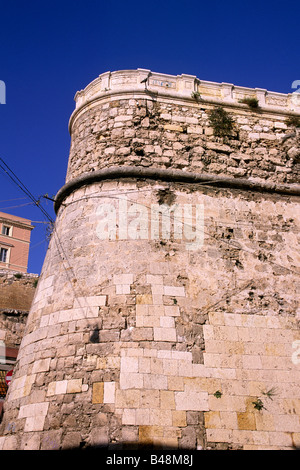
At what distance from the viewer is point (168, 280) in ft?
18.2

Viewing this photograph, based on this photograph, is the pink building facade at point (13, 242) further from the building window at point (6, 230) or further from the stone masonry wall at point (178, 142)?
the stone masonry wall at point (178, 142)

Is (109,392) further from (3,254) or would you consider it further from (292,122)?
(3,254)

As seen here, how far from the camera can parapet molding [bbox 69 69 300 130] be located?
23.5 ft

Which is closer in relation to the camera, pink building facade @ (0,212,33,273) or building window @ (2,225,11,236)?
pink building facade @ (0,212,33,273)

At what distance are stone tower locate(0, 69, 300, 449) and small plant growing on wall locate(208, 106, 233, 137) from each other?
0.08 ft

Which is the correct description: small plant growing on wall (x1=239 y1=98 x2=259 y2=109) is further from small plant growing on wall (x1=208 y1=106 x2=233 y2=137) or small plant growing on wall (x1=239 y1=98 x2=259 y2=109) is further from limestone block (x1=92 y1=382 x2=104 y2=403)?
limestone block (x1=92 y1=382 x2=104 y2=403)

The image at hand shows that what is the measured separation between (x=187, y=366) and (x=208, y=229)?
207cm

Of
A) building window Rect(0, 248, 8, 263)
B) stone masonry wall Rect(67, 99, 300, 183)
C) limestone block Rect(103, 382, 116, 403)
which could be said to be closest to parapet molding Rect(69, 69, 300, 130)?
stone masonry wall Rect(67, 99, 300, 183)

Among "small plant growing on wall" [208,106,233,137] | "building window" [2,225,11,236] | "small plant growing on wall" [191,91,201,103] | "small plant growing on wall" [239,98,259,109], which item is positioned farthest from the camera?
"building window" [2,225,11,236]

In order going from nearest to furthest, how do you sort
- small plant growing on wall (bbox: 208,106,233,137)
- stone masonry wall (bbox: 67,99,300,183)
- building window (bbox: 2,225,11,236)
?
1. stone masonry wall (bbox: 67,99,300,183)
2. small plant growing on wall (bbox: 208,106,233,137)
3. building window (bbox: 2,225,11,236)

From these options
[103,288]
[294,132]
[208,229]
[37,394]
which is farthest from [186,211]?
[37,394]

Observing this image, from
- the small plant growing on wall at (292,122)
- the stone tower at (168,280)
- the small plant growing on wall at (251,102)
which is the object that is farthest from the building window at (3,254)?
the small plant growing on wall at (292,122)

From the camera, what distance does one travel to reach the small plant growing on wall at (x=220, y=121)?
709 centimetres

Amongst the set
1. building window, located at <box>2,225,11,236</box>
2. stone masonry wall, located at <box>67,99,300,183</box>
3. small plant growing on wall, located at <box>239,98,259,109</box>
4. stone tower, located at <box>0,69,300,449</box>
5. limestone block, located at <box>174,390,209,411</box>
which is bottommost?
limestone block, located at <box>174,390,209,411</box>
